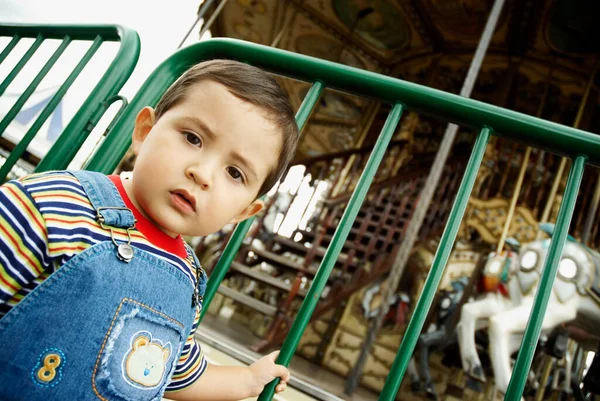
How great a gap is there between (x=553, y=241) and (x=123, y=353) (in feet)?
2.45

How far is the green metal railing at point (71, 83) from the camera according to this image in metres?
1.03

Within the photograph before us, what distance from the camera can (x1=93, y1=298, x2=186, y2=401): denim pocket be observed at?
0.51 meters

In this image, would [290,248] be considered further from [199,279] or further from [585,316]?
[199,279]

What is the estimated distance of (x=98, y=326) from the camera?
51 cm

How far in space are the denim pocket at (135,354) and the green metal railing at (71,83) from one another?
2.17 feet

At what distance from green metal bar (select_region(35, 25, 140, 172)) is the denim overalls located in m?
0.52

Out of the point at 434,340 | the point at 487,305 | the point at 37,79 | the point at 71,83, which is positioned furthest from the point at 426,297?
the point at 434,340

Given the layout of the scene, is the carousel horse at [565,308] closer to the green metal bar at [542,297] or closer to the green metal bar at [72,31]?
the green metal bar at [542,297]

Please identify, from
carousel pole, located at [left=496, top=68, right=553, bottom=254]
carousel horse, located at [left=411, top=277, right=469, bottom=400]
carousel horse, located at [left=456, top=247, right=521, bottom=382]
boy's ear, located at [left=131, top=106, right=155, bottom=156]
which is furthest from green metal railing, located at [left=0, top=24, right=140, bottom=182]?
carousel pole, located at [left=496, top=68, right=553, bottom=254]

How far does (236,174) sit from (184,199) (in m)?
0.10

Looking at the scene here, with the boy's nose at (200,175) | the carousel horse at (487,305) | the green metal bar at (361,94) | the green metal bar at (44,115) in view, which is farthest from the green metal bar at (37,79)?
the carousel horse at (487,305)

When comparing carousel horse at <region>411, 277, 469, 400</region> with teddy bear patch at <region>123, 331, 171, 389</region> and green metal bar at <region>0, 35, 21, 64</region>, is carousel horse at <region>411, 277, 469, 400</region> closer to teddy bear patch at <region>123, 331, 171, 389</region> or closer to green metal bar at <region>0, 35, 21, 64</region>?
teddy bear patch at <region>123, 331, 171, 389</region>

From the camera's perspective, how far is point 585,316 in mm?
3393

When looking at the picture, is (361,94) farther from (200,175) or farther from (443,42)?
(443,42)
